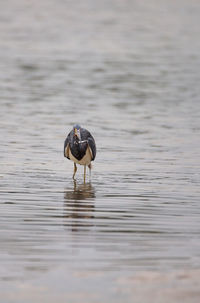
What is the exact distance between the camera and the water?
840cm

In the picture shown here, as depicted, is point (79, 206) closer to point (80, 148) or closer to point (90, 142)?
point (80, 148)

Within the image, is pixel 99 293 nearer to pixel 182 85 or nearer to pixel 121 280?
pixel 121 280

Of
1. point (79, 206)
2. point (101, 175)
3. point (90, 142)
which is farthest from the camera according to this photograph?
point (90, 142)

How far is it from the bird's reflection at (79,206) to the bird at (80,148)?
0.93 metres

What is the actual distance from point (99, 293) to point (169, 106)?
17382mm

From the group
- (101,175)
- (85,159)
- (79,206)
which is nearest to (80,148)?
(85,159)

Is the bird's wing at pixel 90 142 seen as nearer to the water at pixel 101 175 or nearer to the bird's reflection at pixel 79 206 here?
the water at pixel 101 175

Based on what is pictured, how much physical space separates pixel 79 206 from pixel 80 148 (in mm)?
3154

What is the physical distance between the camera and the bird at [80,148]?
1538 cm

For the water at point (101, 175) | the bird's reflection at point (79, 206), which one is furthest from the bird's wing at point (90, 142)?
the bird's reflection at point (79, 206)

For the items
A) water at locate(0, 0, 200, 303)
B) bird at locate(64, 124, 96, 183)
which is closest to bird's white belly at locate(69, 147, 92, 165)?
bird at locate(64, 124, 96, 183)

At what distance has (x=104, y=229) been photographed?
1045 centimetres

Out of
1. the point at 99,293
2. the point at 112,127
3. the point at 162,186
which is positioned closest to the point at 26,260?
the point at 99,293

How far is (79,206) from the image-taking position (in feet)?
40.5
